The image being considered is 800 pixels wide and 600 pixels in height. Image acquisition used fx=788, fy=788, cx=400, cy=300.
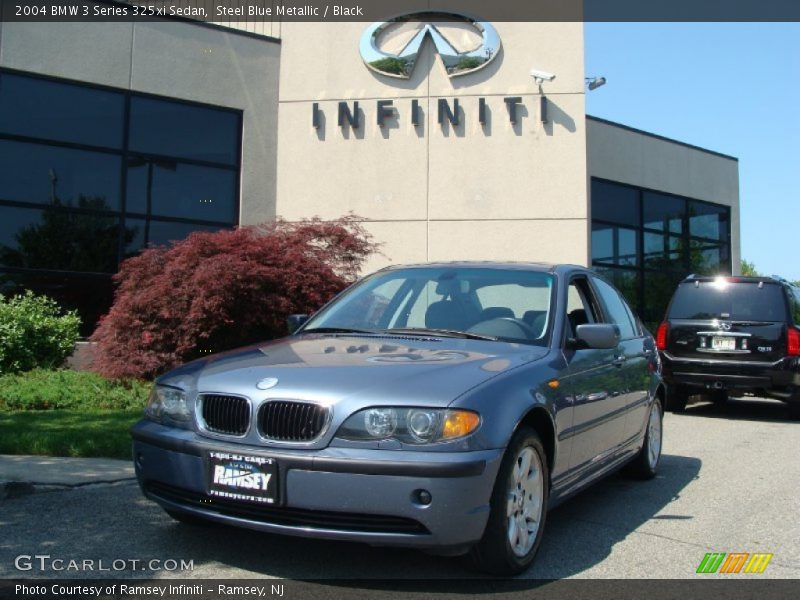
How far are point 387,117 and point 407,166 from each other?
3.29 feet

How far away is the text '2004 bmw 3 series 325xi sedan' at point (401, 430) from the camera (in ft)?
11.2

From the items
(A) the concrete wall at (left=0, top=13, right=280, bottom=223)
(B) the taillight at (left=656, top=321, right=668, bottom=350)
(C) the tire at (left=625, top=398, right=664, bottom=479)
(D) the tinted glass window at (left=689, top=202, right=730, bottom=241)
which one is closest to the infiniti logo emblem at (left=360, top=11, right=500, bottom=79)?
(A) the concrete wall at (left=0, top=13, right=280, bottom=223)

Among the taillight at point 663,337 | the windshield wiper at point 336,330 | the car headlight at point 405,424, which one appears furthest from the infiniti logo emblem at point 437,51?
the car headlight at point 405,424

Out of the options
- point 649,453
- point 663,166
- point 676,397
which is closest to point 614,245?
point 663,166

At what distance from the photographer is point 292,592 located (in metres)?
3.55

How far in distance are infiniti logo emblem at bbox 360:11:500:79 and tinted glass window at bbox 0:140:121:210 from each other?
5020mm

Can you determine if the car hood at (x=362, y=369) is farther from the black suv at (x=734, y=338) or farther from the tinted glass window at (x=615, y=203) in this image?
the tinted glass window at (x=615, y=203)

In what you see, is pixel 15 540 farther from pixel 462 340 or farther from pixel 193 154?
pixel 193 154

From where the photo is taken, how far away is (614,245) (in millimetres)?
18656

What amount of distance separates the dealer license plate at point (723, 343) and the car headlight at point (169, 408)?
798 cm

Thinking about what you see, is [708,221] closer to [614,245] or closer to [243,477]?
[614,245]

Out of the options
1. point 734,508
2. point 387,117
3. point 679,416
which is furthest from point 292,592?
point 387,117

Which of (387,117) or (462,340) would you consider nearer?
(462,340)

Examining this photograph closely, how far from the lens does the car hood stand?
3.58 m
